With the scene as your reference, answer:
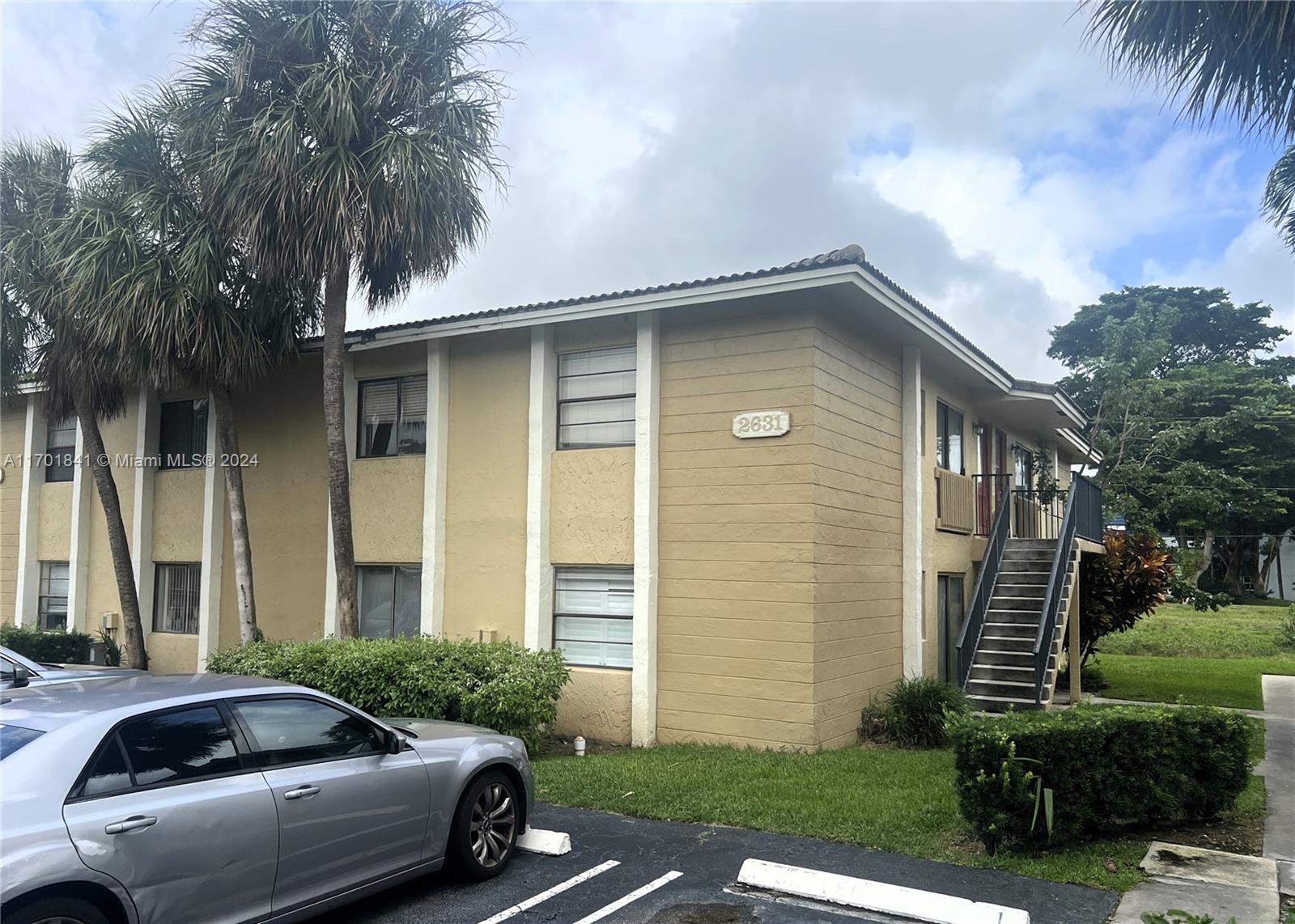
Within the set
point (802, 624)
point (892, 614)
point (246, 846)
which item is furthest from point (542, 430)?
point (246, 846)

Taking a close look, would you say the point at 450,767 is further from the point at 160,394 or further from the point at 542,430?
the point at 160,394

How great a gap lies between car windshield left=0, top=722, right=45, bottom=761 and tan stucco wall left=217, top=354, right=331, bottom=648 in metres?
10.2

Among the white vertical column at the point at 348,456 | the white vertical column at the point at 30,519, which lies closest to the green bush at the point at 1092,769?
the white vertical column at the point at 348,456

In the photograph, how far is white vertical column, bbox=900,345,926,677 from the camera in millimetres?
13266

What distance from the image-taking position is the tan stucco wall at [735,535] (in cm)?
1073

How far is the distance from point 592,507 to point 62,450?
13118mm

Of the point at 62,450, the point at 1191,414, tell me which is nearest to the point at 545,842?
the point at 62,450

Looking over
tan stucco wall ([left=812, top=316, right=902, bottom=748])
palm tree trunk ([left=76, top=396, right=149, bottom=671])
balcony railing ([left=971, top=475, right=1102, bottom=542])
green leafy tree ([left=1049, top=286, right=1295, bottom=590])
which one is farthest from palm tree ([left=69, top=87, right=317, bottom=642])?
green leafy tree ([left=1049, top=286, right=1295, bottom=590])

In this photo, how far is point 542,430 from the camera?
12.5 metres

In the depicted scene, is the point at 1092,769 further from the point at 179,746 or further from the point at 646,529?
the point at 179,746

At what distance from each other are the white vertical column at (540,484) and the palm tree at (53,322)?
598cm

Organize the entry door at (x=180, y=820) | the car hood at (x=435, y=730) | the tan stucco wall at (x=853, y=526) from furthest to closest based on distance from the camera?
the tan stucco wall at (x=853, y=526) → the car hood at (x=435, y=730) → the entry door at (x=180, y=820)

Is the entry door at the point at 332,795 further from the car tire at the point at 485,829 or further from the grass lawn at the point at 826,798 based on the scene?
the grass lawn at the point at 826,798

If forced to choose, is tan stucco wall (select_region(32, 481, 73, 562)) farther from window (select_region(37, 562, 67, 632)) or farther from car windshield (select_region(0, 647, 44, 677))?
car windshield (select_region(0, 647, 44, 677))
